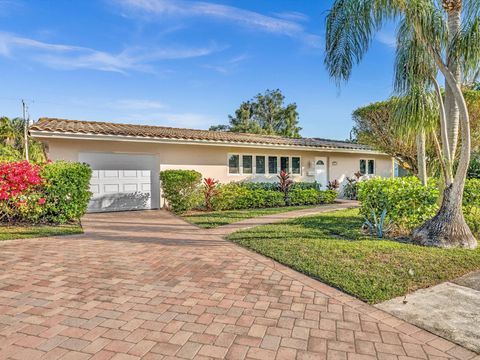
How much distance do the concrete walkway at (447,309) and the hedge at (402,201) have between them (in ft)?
8.90

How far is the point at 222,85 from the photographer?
17844mm

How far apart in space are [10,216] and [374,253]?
9075mm

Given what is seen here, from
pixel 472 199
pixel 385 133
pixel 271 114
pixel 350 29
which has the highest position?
pixel 271 114

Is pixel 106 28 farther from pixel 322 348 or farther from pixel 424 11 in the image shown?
pixel 322 348

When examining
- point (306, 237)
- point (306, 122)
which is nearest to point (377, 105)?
point (306, 237)

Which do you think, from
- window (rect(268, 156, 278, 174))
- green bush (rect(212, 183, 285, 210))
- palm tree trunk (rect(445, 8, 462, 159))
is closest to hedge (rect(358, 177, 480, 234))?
palm tree trunk (rect(445, 8, 462, 159))

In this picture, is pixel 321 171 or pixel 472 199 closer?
pixel 472 199

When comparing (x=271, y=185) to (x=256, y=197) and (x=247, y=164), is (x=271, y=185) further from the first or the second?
(x=256, y=197)

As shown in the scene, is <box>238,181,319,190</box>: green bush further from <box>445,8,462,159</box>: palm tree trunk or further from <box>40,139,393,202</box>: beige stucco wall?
<box>445,8,462,159</box>: palm tree trunk

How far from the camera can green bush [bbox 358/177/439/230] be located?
21.0 feet

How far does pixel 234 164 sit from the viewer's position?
1334cm

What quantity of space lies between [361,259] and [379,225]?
2.24m

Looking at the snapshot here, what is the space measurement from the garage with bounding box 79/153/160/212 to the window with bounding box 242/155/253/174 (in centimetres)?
414

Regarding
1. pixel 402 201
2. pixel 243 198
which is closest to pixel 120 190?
pixel 243 198
